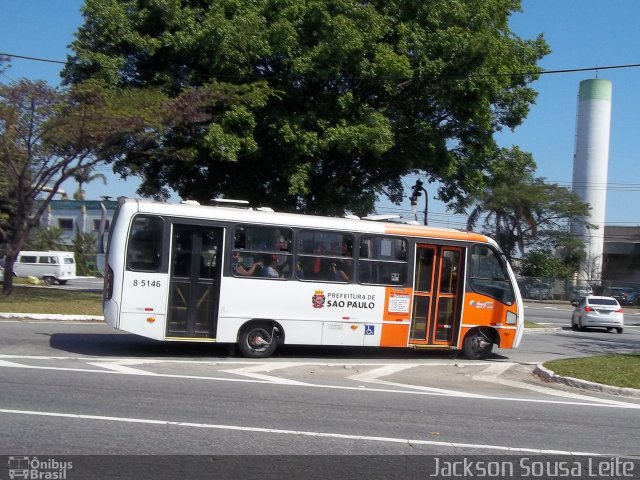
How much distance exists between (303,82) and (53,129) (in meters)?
7.66

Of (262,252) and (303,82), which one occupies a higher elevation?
(303,82)

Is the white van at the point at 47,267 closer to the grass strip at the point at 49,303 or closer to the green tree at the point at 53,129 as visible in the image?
the grass strip at the point at 49,303

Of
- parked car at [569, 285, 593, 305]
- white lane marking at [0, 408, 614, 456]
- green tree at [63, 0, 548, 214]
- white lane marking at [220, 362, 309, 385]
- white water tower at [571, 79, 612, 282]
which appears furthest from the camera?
white water tower at [571, 79, 612, 282]

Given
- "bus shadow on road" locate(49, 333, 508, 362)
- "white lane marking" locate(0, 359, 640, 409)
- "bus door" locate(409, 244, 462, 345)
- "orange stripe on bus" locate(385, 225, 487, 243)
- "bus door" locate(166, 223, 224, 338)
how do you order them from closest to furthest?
"white lane marking" locate(0, 359, 640, 409) → "bus door" locate(166, 223, 224, 338) → "bus shadow on road" locate(49, 333, 508, 362) → "orange stripe on bus" locate(385, 225, 487, 243) → "bus door" locate(409, 244, 462, 345)

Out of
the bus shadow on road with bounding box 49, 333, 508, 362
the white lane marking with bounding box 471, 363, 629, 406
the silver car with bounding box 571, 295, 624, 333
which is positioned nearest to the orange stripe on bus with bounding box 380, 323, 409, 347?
the bus shadow on road with bounding box 49, 333, 508, 362

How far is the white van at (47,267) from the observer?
4672 centimetres

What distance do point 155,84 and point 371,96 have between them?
22.8 feet

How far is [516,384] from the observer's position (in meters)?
14.0

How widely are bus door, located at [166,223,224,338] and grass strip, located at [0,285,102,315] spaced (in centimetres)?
764

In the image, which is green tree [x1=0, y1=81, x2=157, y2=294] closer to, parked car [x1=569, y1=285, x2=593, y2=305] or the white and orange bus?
the white and orange bus

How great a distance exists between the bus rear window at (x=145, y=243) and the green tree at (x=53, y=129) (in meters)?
8.32

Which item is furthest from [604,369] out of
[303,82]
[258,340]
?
[303,82]

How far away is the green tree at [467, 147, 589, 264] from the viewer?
56938 mm

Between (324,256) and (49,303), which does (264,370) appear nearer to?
(324,256)
